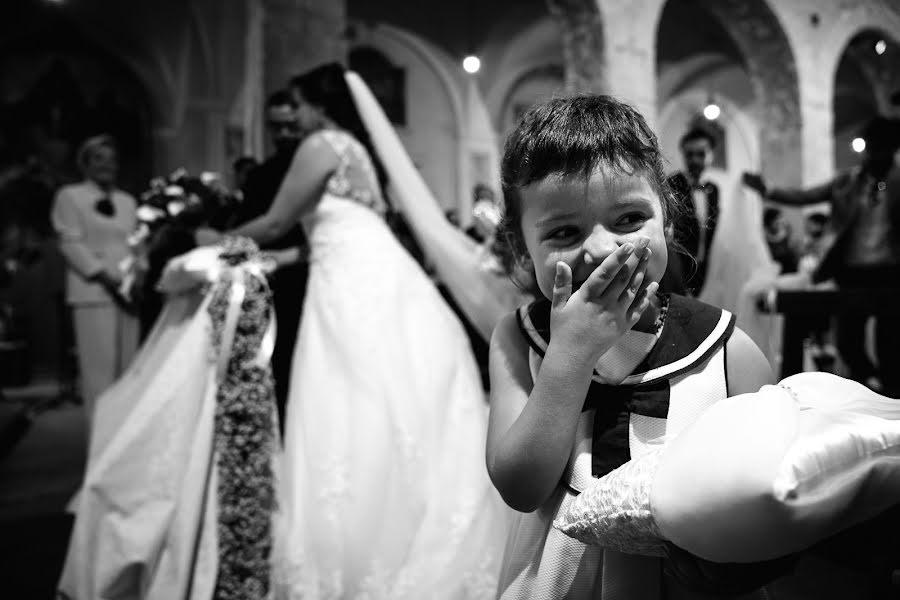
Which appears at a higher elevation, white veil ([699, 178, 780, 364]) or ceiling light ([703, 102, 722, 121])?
ceiling light ([703, 102, 722, 121])

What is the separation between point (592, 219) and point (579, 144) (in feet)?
0.33

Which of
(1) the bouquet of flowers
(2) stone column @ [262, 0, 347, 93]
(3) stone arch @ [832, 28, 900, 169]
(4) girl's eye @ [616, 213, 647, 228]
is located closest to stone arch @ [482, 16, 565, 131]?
(3) stone arch @ [832, 28, 900, 169]

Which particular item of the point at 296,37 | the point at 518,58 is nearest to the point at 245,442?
the point at 296,37

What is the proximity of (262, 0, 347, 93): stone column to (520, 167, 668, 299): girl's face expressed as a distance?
419 cm

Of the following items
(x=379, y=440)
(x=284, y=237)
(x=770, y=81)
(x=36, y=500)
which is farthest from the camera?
(x=770, y=81)

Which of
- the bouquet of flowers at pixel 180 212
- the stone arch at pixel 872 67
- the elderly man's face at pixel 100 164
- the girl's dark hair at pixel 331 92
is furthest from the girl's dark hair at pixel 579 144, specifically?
the elderly man's face at pixel 100 164

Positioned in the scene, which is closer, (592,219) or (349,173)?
(592,219)

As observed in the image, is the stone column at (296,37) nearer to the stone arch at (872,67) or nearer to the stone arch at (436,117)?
the stone arch at (872,67)

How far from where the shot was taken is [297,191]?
2.53 m

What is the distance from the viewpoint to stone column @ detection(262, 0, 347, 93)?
4520mm

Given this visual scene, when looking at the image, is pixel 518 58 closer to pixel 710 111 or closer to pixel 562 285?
pixel 710 111

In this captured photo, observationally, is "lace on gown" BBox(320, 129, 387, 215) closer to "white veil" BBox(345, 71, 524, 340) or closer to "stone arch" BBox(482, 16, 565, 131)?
"white veil" BBox(345, 71, 524, 340)

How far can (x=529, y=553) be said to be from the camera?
922 millimetres

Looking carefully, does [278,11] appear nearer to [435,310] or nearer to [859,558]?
[435,310]
